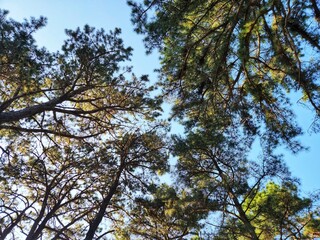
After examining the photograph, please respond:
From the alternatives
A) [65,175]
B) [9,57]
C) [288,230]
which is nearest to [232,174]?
[288,230]

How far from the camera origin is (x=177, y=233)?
9.30 metres

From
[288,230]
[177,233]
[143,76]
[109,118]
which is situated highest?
[143,76]

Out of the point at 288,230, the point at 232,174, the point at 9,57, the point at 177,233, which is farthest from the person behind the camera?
the point at 177,233

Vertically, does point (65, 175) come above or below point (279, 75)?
below

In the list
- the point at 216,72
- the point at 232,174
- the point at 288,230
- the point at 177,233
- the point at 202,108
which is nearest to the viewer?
the point at 216,72

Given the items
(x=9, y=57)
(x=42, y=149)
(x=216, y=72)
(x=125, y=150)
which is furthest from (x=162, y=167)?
(x=9, y=57)

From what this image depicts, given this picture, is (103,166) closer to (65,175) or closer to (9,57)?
(65,175)

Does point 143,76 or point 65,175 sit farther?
point 65,175

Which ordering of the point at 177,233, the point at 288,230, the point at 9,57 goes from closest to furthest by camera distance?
1. the point at 9,57
2. the point at 288,230
3. the point at 177,233

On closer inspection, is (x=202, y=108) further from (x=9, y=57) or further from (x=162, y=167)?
(x=9, y=57)

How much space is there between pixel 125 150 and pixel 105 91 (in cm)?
186

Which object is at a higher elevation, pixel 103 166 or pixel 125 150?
pixel 125 150

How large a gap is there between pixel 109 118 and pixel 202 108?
3.18m

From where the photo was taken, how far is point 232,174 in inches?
300
